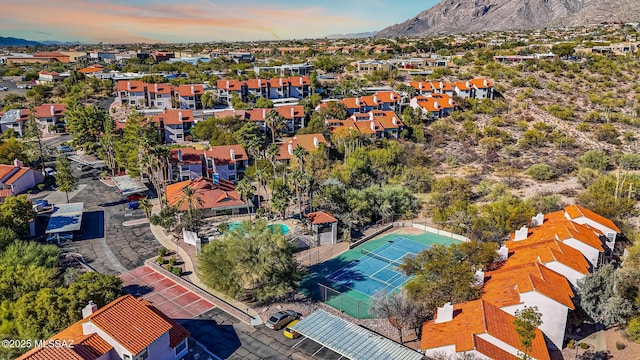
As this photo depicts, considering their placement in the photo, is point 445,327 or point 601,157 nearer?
point 445,327

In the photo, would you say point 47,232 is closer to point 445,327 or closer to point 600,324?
point 445,327

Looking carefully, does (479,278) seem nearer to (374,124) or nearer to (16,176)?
(374,124)

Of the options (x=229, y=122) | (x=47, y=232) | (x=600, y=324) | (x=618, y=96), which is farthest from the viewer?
(x=618, y=96)

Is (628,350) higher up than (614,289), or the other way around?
(614,289)

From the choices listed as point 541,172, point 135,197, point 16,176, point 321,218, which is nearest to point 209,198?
point 135,197

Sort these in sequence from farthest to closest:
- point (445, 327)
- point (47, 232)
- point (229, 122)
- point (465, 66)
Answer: point (465, 66) → point (229, 122) → point (47, 232) → point (445, 327)

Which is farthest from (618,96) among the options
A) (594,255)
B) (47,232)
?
(47,232)

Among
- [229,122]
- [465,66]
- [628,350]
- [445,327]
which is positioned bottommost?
[628,350]
